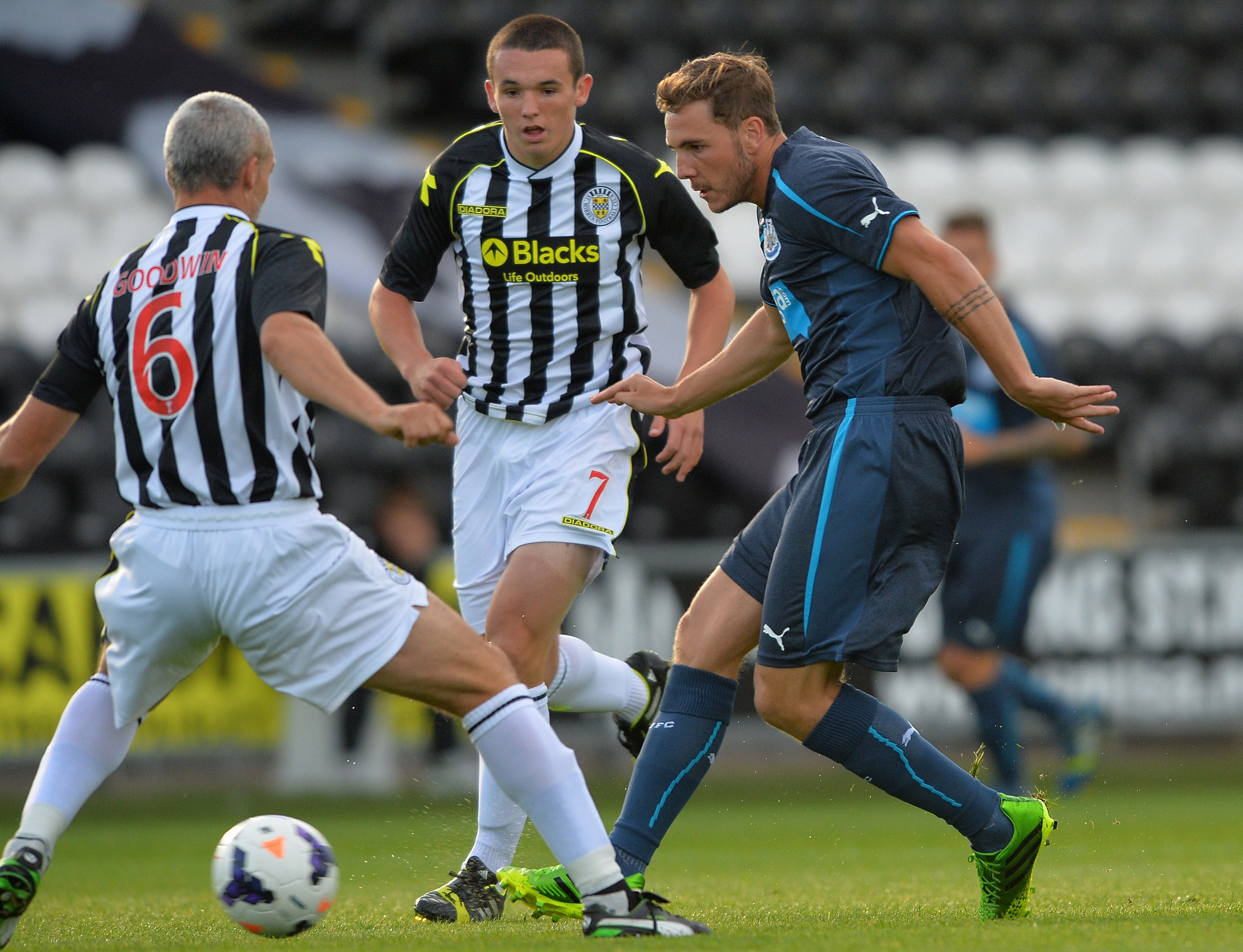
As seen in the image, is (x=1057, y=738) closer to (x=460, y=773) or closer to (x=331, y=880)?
(x=460, y=773)

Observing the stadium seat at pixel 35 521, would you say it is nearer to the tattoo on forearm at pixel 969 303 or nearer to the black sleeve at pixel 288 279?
the black sleeve at pixel 288 279

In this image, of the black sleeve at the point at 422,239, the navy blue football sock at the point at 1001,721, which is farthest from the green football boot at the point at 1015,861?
the navy blue football sock at the point at 1001,721

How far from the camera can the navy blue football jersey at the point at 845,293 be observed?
11.5 ft

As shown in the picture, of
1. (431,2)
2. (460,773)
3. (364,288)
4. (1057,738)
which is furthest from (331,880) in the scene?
(431,2)

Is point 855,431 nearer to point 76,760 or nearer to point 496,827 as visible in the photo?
point 496,827

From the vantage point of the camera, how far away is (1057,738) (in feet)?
21.9

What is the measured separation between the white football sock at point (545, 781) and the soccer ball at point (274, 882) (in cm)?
56

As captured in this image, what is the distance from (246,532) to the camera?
3.16m

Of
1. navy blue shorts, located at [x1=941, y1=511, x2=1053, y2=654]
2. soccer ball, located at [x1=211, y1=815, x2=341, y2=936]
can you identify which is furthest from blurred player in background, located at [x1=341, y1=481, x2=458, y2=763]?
soccer ball, located at [x1=211, y1=815, x2=341, y2=936]

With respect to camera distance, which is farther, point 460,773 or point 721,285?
point 460,773

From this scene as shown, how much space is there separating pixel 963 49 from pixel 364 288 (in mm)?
5915

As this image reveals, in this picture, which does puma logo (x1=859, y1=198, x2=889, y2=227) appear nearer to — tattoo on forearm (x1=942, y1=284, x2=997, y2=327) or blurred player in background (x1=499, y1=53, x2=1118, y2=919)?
blurred player in background (x1=499, y1=53, x2=1118, y2=919)

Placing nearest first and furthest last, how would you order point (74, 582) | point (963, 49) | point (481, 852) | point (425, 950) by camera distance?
1. point (425, 950)
2. point (481, 852)
3. point (74, 582)
4. point (963, 49)

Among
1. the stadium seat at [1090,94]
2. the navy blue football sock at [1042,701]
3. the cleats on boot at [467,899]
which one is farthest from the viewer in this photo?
the stadium seat at [1090,94]
